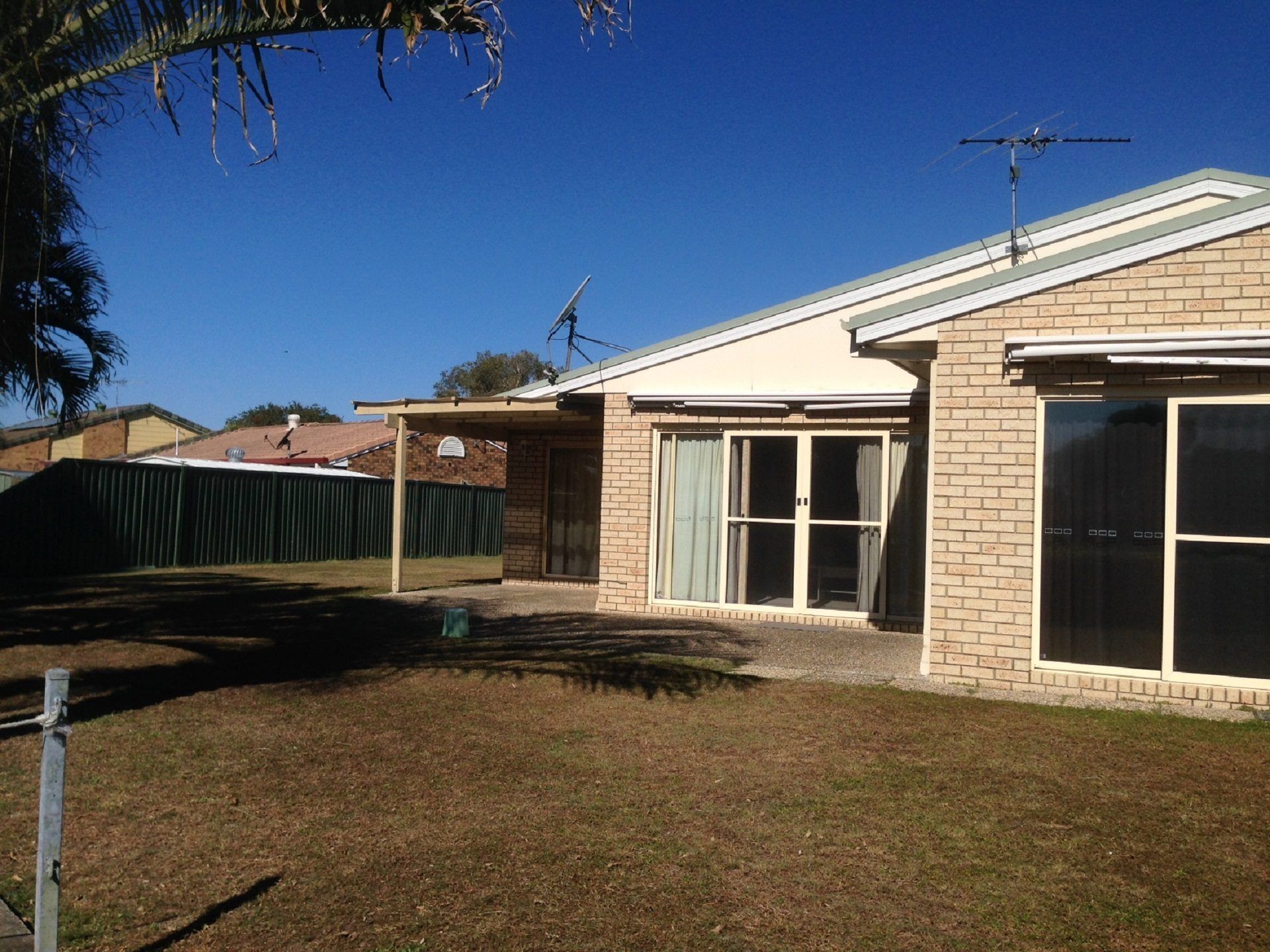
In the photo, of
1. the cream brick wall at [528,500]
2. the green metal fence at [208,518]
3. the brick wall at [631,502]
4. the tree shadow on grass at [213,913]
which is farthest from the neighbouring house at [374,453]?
the tree shadow on grass at [213,913]

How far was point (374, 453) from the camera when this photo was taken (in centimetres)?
3222

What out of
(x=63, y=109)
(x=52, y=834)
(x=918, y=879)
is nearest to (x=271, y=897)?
(x=52, y=834)


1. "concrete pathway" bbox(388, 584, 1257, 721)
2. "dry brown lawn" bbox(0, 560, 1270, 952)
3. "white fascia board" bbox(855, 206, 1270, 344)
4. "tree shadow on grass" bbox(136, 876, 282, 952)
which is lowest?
"tree shadow on grass" bbox(136, 876, 282, 952)

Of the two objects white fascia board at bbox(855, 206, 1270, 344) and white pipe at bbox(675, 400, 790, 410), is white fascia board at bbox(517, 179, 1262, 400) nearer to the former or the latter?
white pipe at bbox(675, 400, 790, 410)

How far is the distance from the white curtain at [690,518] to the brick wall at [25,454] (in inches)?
1448

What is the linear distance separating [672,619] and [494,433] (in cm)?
688

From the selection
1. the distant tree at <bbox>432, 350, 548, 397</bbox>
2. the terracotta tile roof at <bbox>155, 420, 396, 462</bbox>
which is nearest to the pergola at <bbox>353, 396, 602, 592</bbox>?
the terracotta tile roof at <bbox>155, 420, 396, 462</bbox>

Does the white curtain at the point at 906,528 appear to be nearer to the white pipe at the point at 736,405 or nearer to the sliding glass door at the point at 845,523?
the sliding glass door at the point at 845,523

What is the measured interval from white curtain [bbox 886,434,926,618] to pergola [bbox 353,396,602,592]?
397 cm

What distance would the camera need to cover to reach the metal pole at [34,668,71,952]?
3.18 m

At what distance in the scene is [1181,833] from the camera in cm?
480

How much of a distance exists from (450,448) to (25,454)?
67.1 ft

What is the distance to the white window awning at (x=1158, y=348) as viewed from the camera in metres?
7.14

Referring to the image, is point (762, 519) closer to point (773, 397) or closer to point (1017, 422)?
point (773, 397)
